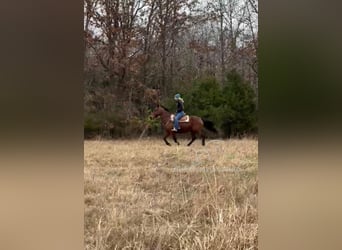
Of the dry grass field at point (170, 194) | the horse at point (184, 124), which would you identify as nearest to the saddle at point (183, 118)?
the horse at point (184, 124)

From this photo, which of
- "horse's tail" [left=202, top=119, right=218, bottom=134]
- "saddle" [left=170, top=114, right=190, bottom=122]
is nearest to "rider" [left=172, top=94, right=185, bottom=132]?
"saddle" [left=170, top=114, right=190, bottom=122]

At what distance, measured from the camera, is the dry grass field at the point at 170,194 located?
91.0 inches

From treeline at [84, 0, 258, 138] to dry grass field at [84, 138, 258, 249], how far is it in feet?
0.42

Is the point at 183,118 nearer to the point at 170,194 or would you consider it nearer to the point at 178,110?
the point at 178,110

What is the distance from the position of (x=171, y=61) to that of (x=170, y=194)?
2.49 ft

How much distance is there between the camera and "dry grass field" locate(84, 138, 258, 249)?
231 cm

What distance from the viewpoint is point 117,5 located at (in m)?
2.37

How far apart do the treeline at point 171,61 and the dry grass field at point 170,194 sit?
0.13 m

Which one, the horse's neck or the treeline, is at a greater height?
the treeline

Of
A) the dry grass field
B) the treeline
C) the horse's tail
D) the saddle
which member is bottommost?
the dry grass field

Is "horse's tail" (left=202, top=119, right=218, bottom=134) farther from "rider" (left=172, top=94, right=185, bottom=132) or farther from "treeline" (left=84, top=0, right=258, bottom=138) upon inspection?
"rider" (left=172, top=94, right=185, bottom=132)
